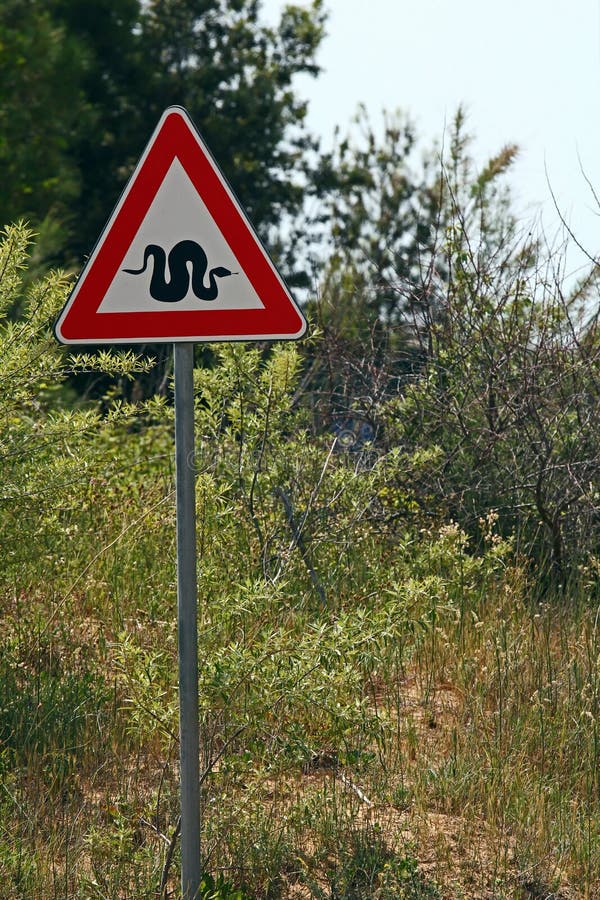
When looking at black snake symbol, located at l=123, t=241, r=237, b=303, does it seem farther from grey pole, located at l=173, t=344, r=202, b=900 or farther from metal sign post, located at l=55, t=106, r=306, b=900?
grey pole, located at l=173, t=344, r=202, b=900

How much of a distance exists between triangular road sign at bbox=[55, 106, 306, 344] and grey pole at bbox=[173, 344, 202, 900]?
0.16 m

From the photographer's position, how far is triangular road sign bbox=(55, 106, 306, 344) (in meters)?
3.14

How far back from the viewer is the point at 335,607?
5.02 meters

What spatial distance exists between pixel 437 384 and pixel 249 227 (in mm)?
3743

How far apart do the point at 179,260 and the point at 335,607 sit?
2.30 m

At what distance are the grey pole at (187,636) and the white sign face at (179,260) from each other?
0.67 feet

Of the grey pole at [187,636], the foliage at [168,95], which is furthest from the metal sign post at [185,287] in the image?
the foliage at [168,95]

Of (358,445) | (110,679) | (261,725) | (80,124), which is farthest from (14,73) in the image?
(261,725)

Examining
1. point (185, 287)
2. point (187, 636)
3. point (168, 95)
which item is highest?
point (168, 95)

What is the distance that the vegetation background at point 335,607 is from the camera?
349cm

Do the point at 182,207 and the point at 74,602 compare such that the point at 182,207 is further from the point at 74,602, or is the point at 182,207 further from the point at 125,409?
the point at 74,602

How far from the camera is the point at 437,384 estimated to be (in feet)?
22.2

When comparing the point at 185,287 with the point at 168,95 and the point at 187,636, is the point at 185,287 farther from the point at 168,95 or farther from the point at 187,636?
the point at 168,95

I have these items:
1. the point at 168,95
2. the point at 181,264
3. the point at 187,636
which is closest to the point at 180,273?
the point at 181,264
